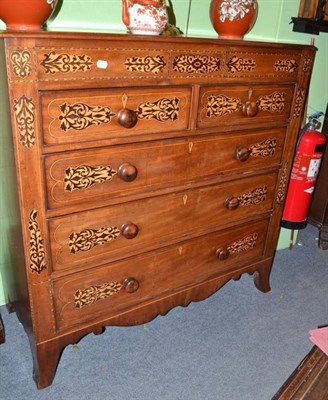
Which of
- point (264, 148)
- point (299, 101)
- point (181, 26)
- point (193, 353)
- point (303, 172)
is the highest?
point (181, 26)

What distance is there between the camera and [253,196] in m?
1.81

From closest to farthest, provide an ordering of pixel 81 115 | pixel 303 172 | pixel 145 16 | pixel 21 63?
pixel 21 63
pixel 81 115
pixel 145 16
pixel 303 172

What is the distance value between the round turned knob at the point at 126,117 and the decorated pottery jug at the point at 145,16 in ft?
0.95

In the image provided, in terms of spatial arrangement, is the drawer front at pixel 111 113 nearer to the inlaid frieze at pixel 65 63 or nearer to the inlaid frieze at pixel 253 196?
the inlaid frieze at pixel 65 63

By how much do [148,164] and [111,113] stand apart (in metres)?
0.24

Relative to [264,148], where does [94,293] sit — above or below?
below

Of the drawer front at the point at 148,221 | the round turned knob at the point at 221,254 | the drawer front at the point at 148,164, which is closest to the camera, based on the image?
the drawer front at the point at 148,164

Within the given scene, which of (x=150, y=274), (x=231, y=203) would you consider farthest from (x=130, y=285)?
(x=231, y=203)

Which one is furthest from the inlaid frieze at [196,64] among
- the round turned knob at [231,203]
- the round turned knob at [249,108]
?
the round turned knob at [231,203]

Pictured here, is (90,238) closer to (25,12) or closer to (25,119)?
(25,119)

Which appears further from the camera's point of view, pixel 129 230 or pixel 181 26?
pixel 181 26

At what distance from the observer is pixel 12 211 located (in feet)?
4.52

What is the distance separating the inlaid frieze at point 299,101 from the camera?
5.70 ft

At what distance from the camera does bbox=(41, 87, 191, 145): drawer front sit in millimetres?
1157
